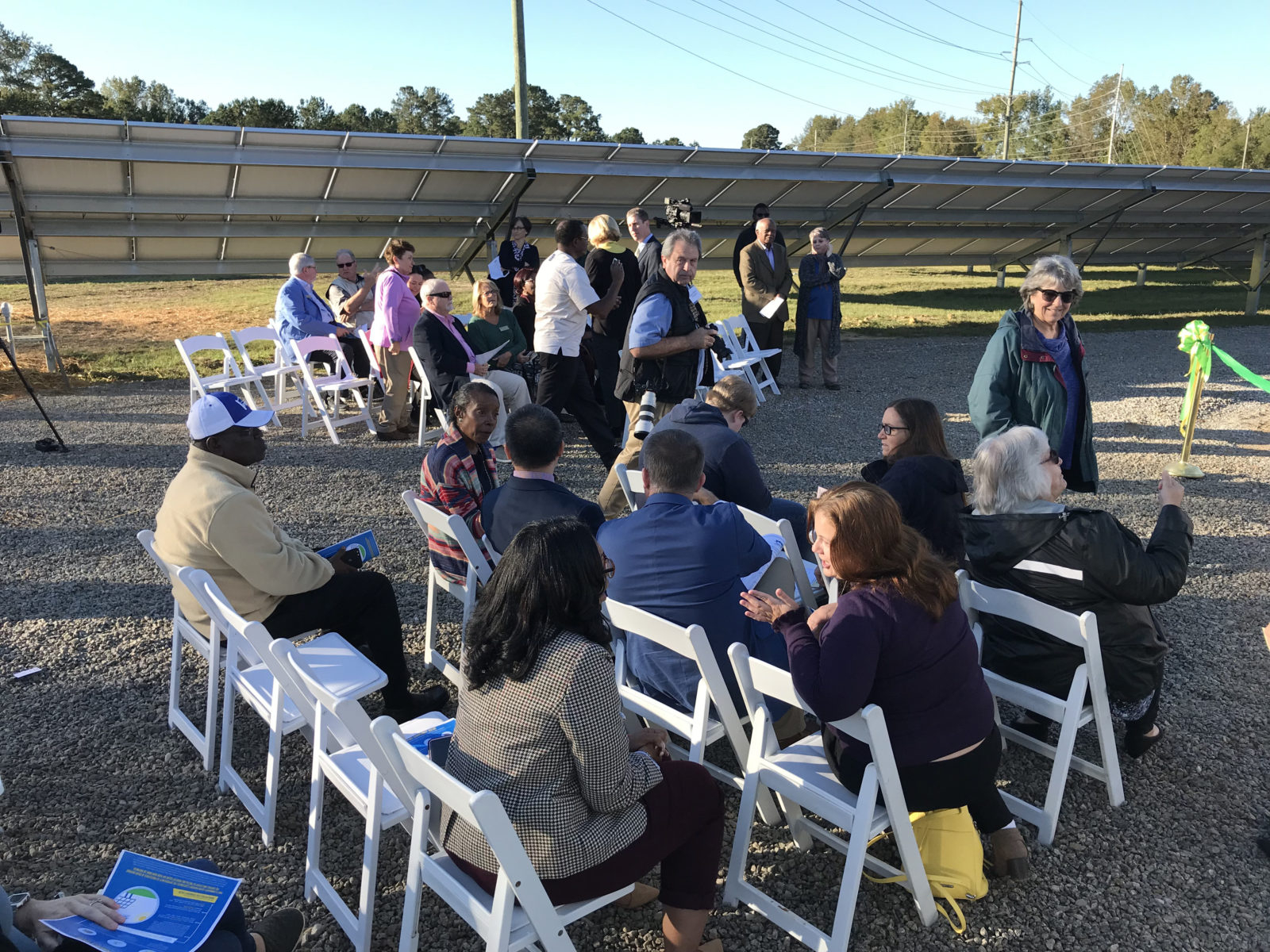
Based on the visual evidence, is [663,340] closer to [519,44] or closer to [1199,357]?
[1199,357]

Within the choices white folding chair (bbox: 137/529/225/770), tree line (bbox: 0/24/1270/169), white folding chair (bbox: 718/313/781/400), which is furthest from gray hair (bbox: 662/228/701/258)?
tree line (bbox: 0/24/1270/169)

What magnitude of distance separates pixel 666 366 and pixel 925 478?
2299 mm

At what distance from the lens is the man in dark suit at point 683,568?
2.84 metres

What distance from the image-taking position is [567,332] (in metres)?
6.69

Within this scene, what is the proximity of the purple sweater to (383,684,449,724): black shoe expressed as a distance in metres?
1.77

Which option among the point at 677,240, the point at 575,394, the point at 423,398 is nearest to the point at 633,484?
the point at 677,240

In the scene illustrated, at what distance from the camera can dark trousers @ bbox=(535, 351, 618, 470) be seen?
6.73m

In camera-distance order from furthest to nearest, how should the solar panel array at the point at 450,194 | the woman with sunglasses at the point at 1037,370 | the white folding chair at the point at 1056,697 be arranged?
the solar panel array at the point at 450,194, the woman with sunglasses at the point at 1037,370, the white folding chair at the point at 1056,697

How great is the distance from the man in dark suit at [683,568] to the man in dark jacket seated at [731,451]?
1.02 metres

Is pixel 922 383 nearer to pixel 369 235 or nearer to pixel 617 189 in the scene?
pixel 617 189

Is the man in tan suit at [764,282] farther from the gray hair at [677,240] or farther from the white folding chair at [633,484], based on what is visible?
the white folding chair at [633,484]

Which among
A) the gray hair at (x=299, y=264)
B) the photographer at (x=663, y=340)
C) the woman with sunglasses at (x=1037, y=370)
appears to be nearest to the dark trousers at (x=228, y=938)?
the photographer at (x=663, y=340)

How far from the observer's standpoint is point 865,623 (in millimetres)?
2365

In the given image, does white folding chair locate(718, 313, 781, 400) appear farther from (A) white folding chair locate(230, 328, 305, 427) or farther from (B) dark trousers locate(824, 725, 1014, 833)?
(B) dark trousers locate(824, 725, 1014, 833)
